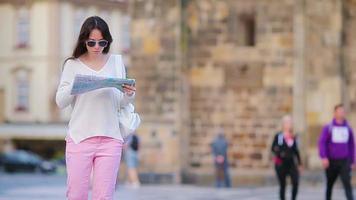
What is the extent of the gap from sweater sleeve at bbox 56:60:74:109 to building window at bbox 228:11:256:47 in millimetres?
15940

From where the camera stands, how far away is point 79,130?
6.18m

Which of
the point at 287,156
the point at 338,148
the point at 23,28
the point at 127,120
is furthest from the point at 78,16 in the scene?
the point at 127,120

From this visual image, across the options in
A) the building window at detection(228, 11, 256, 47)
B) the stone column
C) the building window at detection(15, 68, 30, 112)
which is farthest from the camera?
the building window at detection(15, 68, 30, 112)

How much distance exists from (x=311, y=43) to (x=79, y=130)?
16372mm

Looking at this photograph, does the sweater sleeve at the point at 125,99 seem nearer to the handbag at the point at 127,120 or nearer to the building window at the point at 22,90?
the handbag at the point at 127,120

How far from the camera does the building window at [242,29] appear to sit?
22.1 meters

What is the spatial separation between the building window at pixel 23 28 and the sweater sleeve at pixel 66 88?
148ft

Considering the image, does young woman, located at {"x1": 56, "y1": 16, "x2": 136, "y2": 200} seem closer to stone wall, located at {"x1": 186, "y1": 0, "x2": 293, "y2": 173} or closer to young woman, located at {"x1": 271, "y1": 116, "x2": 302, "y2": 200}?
young woman, located at {"x1": 271, "y1": 116, "x2": 302, "y2": 200}

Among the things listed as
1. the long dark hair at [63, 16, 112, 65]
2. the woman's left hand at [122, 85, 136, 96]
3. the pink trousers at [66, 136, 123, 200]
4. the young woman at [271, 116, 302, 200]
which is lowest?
the young woman at [271, 116, 302, 200]

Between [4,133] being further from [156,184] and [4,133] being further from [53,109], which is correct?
[156,184]

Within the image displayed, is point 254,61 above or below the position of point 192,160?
above

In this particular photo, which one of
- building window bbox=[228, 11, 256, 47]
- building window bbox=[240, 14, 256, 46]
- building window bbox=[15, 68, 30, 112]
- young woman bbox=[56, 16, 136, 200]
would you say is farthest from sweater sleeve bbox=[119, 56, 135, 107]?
building window bbox=[15, 68, 30, 112]

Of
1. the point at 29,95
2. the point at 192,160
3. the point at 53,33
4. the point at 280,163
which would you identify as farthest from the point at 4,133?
the point at 280,163

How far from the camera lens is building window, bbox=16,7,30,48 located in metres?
50.8
